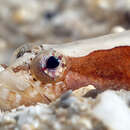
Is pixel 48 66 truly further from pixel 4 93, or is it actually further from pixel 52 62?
pixel 4 93

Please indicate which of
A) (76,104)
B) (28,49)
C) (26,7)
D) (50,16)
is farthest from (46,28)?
(76,104)

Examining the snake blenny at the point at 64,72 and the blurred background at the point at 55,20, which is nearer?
the snake blenny at the point at 64,72

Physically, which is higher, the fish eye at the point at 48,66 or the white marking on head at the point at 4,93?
the fish eye at the point at 48,66

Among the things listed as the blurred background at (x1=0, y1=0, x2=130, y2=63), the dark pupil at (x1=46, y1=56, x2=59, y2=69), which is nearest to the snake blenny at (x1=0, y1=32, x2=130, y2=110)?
the dark pupil at (x1=46, y1=56, x2=59, y2=69)

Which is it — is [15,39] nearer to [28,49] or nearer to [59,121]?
[28,49]

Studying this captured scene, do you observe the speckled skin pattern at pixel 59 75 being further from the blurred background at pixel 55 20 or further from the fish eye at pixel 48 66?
the blurred background at pixel 55 20

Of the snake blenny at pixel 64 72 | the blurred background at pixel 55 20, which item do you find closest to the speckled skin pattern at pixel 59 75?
the snake blenny at pixel 64 72

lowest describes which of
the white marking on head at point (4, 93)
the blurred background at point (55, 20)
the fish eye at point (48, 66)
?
the white marking on head at point (4, 93)
